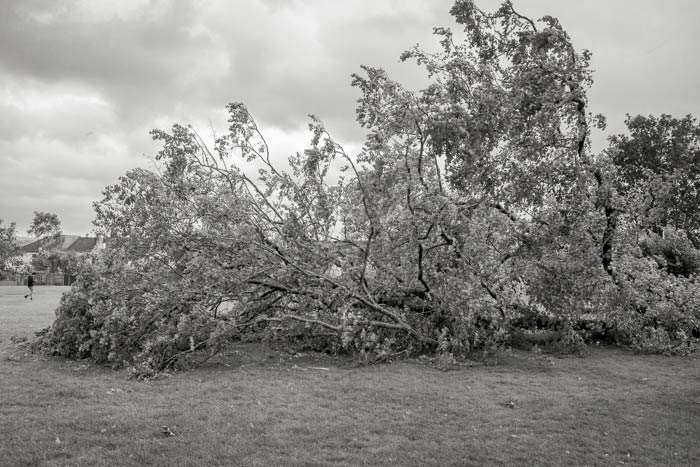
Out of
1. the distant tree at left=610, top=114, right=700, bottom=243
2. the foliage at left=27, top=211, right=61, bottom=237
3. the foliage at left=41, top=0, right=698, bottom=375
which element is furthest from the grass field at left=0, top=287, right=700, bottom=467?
the foliage at left=27, top=211, right=61, bottom=237

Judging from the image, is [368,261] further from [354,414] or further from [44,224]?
[44,224]

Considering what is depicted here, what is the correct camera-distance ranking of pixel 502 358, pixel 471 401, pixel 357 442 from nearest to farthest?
pixel 357 442 < pixel 471 401 < pixel 502 358

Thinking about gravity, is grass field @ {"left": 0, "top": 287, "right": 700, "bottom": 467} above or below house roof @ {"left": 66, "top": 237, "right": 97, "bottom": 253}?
below

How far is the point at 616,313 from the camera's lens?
→ 423 inches

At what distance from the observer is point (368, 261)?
431 inches

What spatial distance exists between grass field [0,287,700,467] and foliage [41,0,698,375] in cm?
83

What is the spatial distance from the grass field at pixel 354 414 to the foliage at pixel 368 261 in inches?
32.7

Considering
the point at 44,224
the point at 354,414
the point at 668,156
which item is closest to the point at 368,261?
the point at 354,414

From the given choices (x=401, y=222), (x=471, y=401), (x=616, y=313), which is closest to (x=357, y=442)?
(x=471, y=401)

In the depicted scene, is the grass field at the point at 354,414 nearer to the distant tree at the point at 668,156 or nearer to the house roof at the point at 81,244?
the distant tree at the point at 668,156

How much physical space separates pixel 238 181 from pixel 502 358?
242 inches

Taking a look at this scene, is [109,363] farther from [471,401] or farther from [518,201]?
[518,201]

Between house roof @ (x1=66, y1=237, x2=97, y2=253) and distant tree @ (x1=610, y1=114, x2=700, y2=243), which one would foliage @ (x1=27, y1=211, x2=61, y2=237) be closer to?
house roof @ (x1=66, y1=237, x2=97, y2=253)

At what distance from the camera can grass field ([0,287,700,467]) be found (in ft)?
16.9
